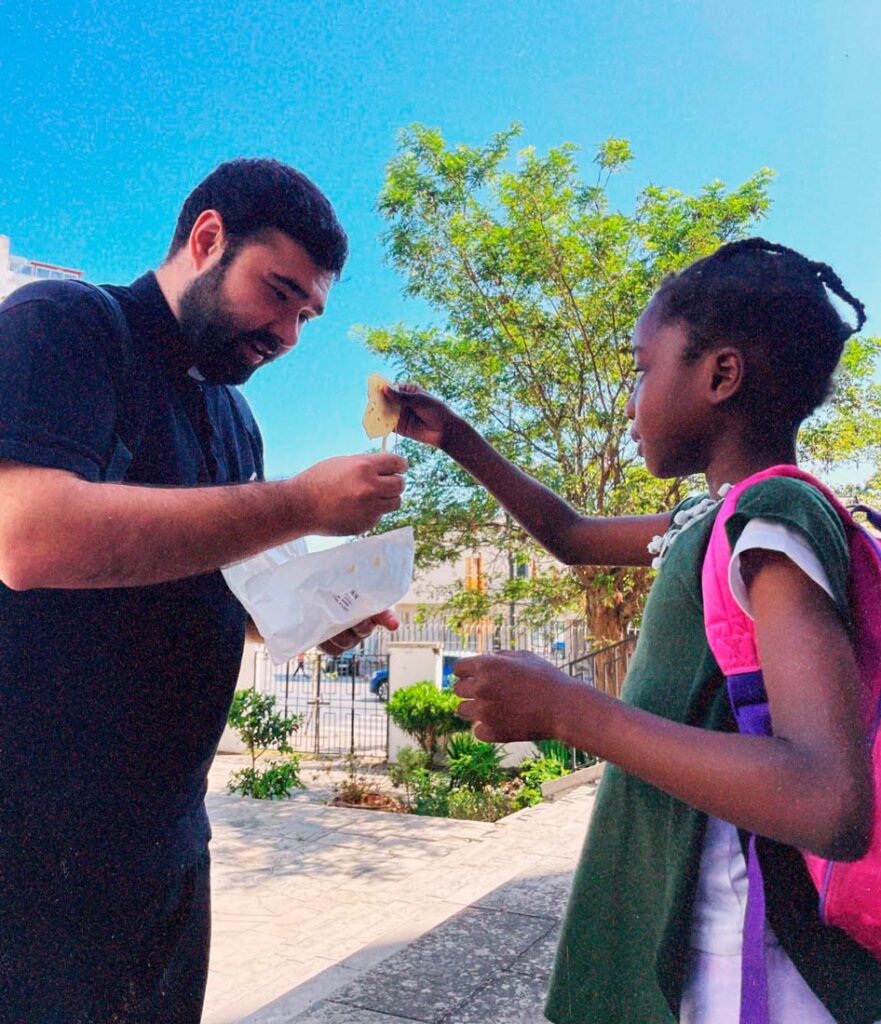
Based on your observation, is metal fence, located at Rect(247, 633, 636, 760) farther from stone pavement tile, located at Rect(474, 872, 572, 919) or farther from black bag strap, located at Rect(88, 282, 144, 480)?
black bag strap, located at Rect(88, 282, 144, 480)

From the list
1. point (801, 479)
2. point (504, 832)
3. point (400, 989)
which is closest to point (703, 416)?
point (801, 479)

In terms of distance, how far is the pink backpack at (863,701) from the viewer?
0.96m

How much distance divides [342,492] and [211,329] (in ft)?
2.04

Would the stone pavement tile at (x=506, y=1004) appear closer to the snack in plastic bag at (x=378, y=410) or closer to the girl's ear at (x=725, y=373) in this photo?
the snack in plastic bag at (x=378, y=410)

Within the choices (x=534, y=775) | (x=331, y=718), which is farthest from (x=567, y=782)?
(x=331, y=718)

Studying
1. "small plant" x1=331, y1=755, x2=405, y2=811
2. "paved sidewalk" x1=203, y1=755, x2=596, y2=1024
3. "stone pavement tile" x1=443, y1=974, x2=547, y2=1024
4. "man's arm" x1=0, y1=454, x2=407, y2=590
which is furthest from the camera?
"small plant" x1=331, y1=755, x2=405, y2=811

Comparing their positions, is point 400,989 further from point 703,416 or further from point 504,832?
point 504,832

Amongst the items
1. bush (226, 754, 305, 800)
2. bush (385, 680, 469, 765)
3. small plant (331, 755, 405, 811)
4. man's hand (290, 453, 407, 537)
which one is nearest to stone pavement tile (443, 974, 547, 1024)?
man's hand (290, 453, 407, 537)

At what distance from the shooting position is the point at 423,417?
6.18 ft

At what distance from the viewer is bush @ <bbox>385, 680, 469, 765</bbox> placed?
10.8 meters

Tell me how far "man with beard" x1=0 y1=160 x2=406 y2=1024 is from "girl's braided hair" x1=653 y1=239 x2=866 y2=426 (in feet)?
1.81

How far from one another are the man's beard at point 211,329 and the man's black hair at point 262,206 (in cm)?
8

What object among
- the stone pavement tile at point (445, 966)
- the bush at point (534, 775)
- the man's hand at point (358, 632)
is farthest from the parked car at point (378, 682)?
the man's hand at point (358, 632)

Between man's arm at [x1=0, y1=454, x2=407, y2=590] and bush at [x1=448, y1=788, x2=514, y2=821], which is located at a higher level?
man's arm at [x1=0, y1=454, x2=407, y2=590]
